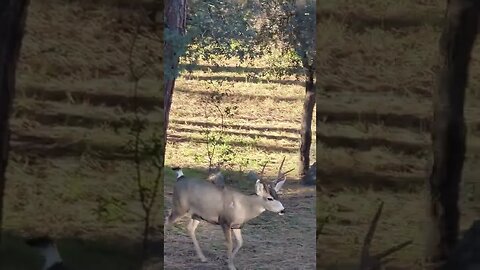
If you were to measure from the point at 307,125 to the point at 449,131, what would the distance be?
3563 millimetres

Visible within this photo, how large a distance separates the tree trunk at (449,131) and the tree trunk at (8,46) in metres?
1.13

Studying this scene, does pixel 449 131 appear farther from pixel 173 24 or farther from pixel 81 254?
pixel 173 24

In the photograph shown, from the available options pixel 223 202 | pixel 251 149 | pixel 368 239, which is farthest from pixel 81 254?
pixel 251 149

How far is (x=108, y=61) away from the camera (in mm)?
2035

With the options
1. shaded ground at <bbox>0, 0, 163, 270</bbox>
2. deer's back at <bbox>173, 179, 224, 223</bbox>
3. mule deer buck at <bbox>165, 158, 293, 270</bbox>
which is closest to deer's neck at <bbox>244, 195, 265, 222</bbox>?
mule deer buck at <bbox>165, 158, 293, 270</bbox>

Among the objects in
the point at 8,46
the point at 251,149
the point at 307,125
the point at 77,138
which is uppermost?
the point at 8,46

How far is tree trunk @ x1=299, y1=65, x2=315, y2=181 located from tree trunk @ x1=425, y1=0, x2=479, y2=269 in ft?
10.6

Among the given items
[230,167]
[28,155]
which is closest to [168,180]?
[230,167]

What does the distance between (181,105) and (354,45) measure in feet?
11.8

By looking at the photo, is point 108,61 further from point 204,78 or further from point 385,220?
point 204,78

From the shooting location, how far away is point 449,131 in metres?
1.98

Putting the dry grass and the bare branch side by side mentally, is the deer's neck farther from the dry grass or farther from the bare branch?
the bare branch

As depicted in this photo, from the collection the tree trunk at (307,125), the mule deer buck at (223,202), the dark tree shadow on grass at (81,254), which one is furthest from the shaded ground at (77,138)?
the tree trunk at (307,125)

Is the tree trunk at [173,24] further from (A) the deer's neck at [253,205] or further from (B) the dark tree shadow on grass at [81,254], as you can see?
(B) the dark tree shadow on grass at [81,254]
